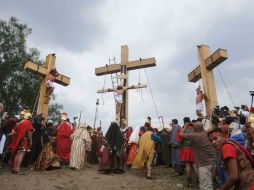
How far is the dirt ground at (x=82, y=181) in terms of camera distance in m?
8.55

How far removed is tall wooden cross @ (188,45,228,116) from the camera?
1097cm

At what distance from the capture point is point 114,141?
35.8 feet

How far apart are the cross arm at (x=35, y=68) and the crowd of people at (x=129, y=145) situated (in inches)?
106

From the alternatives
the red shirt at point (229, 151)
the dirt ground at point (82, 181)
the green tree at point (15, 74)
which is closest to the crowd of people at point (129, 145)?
the dirt ground at point (82, 181)

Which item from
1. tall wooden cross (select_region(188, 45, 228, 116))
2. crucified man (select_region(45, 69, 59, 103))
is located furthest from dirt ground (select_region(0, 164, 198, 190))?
crucified man (select_region(45, 69, 59, 103))

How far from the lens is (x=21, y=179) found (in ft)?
29.6

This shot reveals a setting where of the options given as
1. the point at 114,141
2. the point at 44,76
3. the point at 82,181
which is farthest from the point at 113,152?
the point at 44,76

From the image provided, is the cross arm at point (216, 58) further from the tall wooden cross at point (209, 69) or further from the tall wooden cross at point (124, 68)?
the tall wooden cross at point (124, 68)

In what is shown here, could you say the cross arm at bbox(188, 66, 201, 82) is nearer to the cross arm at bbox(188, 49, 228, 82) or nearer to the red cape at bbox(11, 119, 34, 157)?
the cross arm at bbox(188, 49, 228, 82)

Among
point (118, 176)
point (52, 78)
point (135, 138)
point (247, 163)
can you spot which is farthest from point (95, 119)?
point (247, 163)

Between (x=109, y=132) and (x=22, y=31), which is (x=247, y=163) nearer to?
(x=109, y=132)

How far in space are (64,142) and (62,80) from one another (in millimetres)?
3782

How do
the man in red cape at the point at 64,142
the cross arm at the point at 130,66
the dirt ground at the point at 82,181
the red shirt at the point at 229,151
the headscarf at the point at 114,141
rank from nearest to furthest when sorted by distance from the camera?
the red shirt at the point at 229,151 < the dirt ground at the point at 82,181 < the headscarf at the point at 114,141 < the man in red cape at the point at 64,142 < the cross arm at the point at 130,66

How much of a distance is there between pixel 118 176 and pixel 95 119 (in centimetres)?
731
